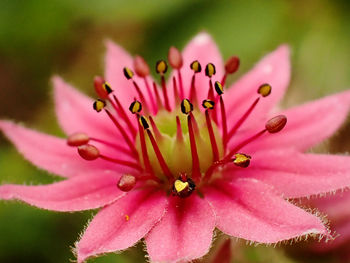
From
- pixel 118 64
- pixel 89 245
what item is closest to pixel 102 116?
pixel 118 64

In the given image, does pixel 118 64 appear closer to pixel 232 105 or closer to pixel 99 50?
pixel 232 105

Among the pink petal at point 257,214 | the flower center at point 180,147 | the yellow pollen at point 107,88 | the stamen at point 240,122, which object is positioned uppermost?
the yellow pollen at point 107,88

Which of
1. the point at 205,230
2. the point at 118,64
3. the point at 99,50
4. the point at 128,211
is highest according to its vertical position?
the point at 99,50

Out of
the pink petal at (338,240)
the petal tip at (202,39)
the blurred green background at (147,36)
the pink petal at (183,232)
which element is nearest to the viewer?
the pink petal at (183,232)

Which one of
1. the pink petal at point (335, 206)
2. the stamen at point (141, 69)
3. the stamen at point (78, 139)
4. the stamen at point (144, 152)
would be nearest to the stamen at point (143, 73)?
the stamen at point (141, 69)

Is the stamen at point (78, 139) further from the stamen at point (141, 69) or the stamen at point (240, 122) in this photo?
the stamen at point (240, 122)

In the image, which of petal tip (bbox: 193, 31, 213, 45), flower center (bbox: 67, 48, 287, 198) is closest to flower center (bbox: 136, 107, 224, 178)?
flower center (bbox: 67, 48, 287, 198)

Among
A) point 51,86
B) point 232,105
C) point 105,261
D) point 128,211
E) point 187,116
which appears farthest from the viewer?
point 105,261

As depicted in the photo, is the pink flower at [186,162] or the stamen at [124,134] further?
the stamen at [124,134]
